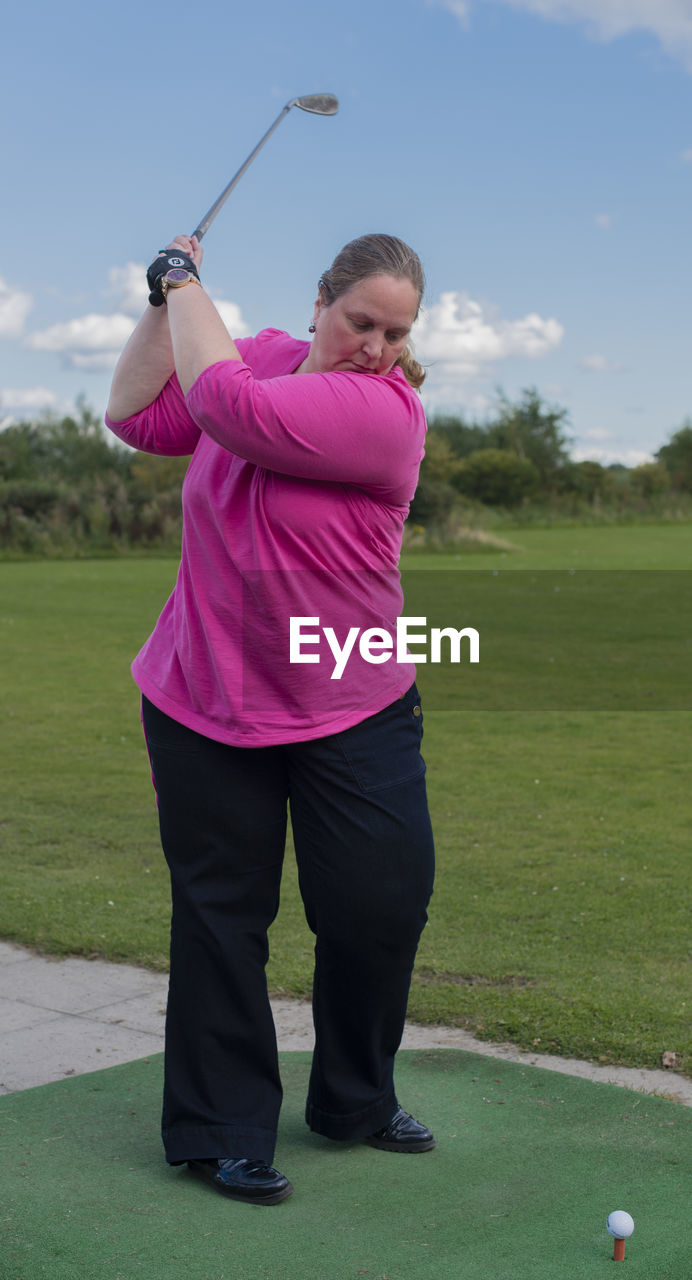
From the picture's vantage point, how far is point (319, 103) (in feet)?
11.9

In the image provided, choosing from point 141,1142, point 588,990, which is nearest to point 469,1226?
point 141,1142

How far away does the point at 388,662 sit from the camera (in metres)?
2.79

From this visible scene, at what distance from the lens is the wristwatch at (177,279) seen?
261 centimetres

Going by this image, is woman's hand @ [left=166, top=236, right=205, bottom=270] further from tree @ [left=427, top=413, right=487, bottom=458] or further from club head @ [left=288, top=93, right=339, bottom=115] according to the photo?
tree @ [left=427, top=413, right=487, bottom=458]

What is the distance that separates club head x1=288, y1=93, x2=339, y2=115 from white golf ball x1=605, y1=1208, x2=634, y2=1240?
2.82 meters

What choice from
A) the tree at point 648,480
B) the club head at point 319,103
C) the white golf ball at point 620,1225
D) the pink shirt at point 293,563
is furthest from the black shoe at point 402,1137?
the tree at point 648,480

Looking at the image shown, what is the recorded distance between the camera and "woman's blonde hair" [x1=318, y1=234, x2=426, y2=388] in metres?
2.52

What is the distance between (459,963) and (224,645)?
2.33 m

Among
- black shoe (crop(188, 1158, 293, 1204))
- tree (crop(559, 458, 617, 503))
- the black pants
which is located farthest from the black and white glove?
tree (crop(559, 458, 617, 503))

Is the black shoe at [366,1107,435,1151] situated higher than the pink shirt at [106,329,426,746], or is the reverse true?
the pink shirt at [106,329,426,746]

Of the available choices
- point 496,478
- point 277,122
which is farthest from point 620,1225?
point 496,478

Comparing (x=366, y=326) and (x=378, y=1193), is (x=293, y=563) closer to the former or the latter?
(x=366, y=326)

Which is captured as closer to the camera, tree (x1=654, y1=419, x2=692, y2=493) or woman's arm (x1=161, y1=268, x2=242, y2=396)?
woman's arm (x1=161, y1=268, x2=242, y2=396)

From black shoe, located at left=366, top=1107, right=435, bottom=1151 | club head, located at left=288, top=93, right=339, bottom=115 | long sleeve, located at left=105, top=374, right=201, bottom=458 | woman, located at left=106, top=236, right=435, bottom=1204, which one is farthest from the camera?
club head, located at left=288, top=93, right=339, bottom=115
